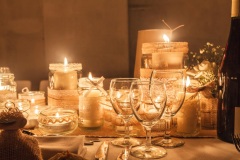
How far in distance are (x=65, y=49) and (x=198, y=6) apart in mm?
1340

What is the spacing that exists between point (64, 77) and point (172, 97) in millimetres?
512

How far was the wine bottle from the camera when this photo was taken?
995 mm

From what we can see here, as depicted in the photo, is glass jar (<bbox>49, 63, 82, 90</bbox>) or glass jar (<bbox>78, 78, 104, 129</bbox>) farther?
glass jar (<bbox>49, 63, 82, 90</bbox>)

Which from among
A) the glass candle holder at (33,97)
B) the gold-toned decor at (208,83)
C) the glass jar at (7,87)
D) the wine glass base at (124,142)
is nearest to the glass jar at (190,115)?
the gold-toned decor at (208,83)

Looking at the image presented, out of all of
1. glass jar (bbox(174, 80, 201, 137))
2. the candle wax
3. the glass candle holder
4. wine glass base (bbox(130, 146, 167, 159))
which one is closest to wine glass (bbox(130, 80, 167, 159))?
wine glass base (bbox(130, 146, 167, 159))

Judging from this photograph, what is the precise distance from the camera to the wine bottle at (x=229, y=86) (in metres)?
1.00

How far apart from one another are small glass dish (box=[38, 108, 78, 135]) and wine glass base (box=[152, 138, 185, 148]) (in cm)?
27

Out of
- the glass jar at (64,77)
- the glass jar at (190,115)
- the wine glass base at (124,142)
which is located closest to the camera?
the wine glass base at (124,142)

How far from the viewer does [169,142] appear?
966 mm

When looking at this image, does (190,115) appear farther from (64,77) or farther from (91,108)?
(64,77)

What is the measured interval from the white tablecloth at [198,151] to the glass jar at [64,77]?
380 mm

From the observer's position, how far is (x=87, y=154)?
87cm

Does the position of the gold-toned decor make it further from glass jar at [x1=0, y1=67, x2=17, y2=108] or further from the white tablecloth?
glass jar at [x1=0, y1=67, x2=17, y2=108]

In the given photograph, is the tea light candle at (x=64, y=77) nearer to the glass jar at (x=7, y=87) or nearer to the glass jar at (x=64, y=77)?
the glass jar at (x=64, y=77)
